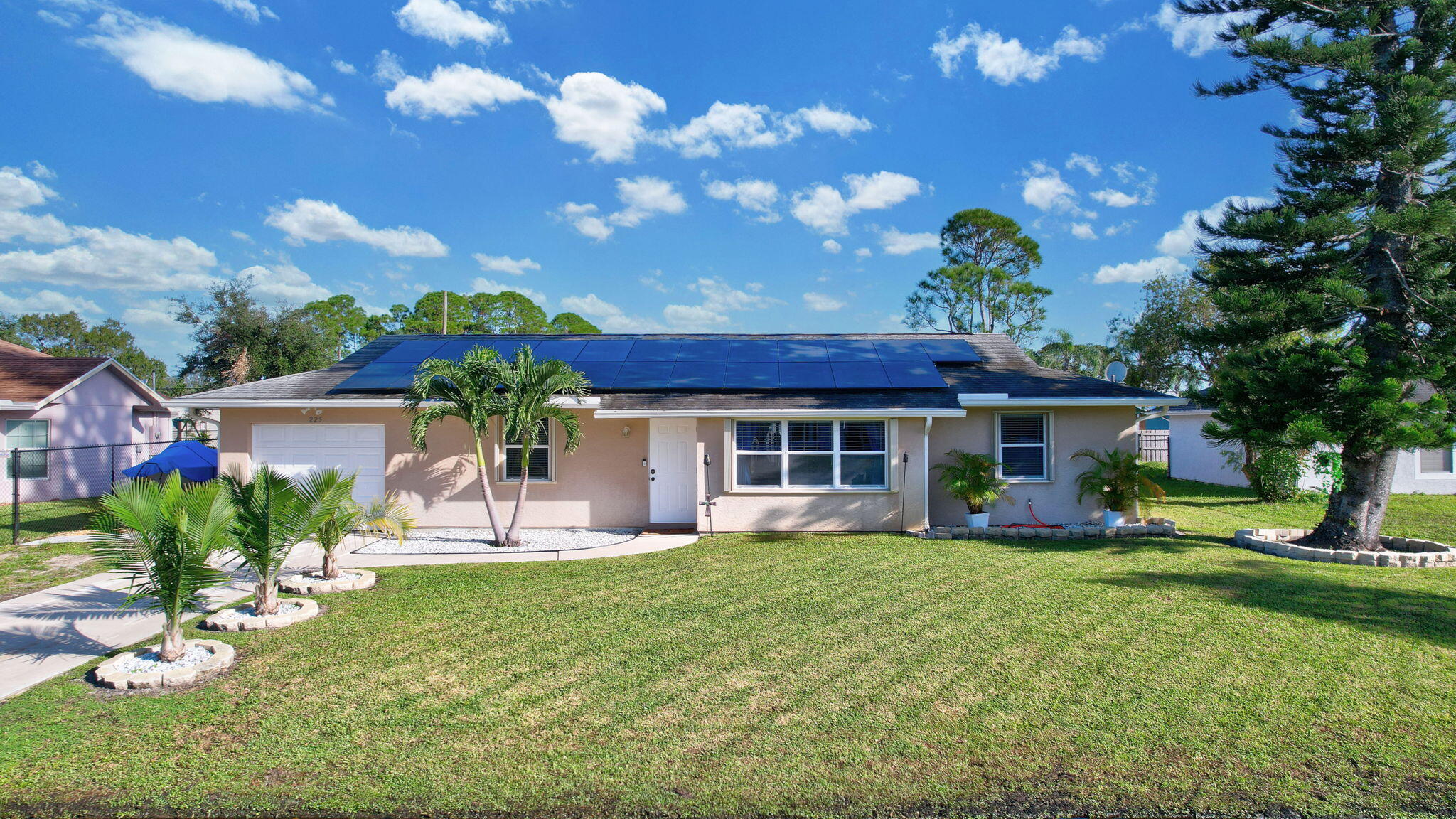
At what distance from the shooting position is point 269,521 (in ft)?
20.9

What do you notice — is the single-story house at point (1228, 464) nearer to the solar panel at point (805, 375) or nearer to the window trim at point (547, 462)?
the solar panel at point (805, 375)

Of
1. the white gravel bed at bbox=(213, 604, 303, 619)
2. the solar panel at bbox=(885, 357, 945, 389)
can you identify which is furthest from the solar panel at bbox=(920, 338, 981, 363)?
the white gravel bed at bbox=(213, 604, 303, 619)

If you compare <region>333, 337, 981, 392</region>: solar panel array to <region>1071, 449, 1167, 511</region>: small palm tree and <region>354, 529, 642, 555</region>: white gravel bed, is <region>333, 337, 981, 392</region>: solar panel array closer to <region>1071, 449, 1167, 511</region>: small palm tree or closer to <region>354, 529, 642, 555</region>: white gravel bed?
<region>354, 529, 642, 555</region>: white gravel bed

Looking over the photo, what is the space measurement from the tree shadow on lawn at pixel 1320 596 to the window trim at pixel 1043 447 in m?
3.34

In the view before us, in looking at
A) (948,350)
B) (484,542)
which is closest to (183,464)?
(484,542)

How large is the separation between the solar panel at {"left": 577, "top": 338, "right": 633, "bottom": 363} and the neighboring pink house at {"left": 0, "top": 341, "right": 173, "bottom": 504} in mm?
10751

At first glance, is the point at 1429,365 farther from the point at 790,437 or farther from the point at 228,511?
the point at 228,511

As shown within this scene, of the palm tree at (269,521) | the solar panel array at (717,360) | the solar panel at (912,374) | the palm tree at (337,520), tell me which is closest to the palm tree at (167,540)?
the palm tree at (269,521)

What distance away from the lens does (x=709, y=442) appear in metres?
11.8

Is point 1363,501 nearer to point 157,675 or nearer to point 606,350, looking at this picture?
point 606,350

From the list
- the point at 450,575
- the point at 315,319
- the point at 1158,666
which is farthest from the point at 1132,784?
the point at 315,319

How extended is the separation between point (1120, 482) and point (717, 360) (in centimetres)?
743

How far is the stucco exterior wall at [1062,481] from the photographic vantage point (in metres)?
12.0

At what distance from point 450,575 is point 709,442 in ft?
15.7
